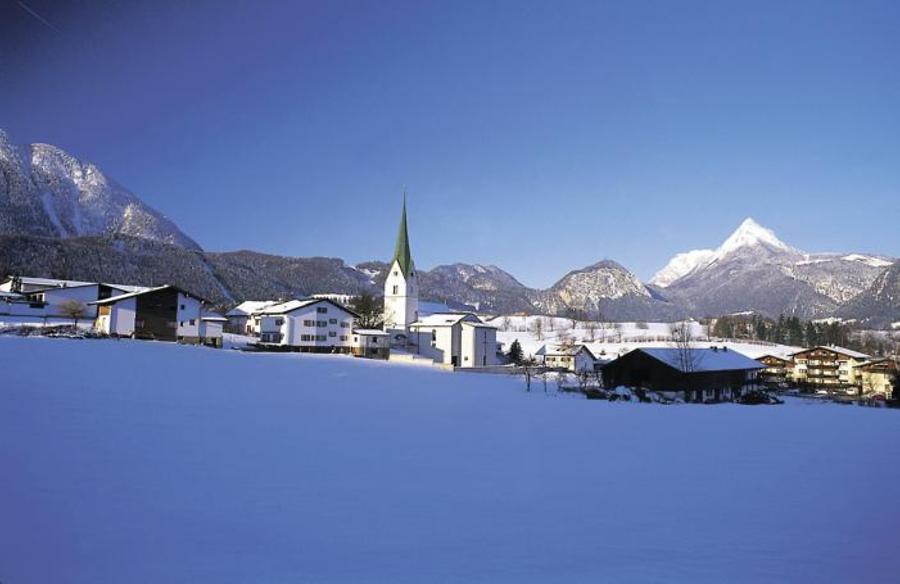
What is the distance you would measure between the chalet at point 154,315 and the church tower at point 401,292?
982 inches

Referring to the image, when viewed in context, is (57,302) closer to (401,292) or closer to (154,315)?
(154,315)

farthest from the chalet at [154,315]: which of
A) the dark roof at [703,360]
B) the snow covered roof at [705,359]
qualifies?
the snow covered roof at [705,359]

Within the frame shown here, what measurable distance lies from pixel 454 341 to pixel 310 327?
16.1m

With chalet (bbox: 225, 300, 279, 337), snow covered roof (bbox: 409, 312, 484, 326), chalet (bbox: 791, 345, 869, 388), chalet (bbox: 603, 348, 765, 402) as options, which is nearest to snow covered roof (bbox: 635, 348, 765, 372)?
chalet (bbox: 603, 348, 765, 402)

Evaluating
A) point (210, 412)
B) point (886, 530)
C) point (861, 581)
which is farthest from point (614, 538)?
point (210, 412)

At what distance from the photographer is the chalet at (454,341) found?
6141cm

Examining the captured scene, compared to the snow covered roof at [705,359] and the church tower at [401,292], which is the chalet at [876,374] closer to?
the snow covered roof at [705,359]

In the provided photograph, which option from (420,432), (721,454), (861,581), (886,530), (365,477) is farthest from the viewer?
(420,432)

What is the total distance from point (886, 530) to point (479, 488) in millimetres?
5380

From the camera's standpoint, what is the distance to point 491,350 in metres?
63.8

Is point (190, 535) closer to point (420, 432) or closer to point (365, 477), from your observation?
point (365, 477)

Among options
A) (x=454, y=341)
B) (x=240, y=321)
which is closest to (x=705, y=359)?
(x=454, y=341)

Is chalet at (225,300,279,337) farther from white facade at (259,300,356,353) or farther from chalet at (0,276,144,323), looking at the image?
chalet at (0,276,144,323)

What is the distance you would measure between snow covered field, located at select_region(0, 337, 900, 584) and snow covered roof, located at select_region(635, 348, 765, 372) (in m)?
20.3
